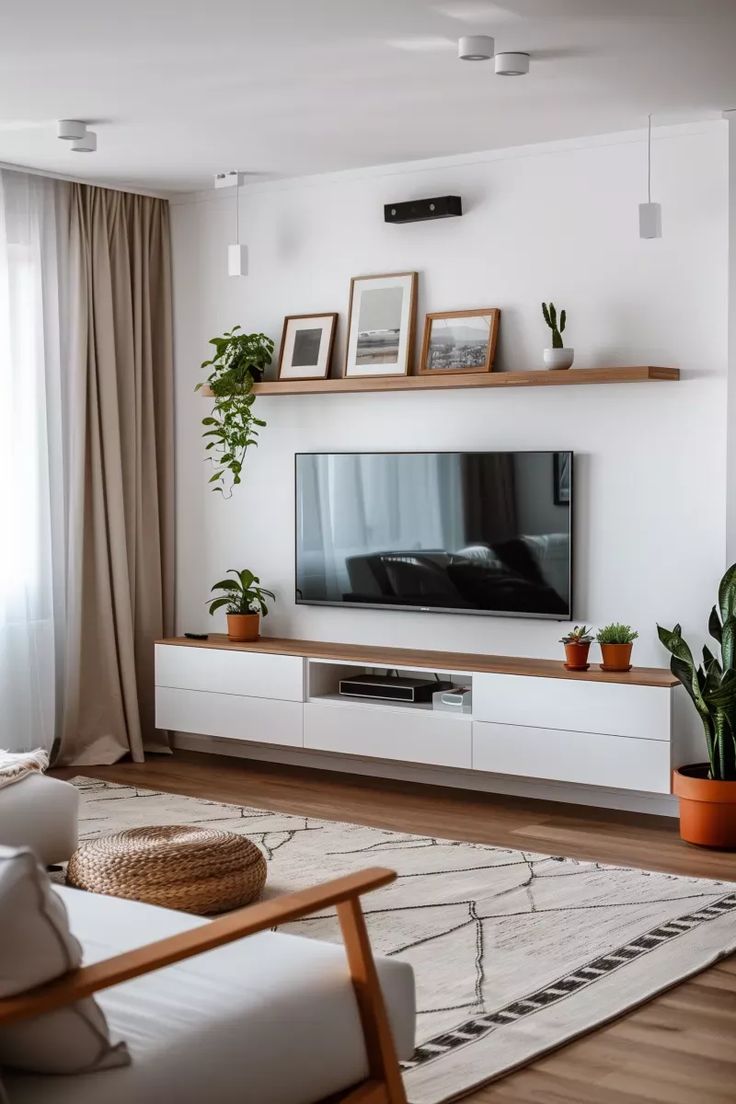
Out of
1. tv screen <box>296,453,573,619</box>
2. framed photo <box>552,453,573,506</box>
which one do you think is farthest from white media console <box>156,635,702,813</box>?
framed photo <box>552,453,573,506</box>

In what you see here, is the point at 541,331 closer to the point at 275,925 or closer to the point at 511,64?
the point at 511,64

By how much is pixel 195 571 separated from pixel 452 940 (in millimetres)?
3342

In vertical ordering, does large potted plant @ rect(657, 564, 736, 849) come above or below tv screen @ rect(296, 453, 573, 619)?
below

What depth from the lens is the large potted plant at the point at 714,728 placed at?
4680mm

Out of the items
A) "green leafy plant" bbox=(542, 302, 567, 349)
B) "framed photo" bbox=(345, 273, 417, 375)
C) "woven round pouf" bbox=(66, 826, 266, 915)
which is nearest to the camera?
"woven round pouf" bbox=(66, 826, 266, 915)

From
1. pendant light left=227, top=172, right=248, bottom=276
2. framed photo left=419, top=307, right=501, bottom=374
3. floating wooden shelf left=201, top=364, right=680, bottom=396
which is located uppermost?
pendant light left=227, top=172, right=248, bottom=276

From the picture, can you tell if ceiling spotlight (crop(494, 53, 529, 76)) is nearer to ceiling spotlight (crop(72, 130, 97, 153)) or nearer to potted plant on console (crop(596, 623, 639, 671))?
ceiling spotlight (crop(72, 130, 97, 153))

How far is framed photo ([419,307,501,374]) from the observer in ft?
18.5

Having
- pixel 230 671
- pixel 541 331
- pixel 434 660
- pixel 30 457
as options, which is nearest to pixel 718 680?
pixel 434 660

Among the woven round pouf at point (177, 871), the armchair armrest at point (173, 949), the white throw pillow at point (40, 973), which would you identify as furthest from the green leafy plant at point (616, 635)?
the white throw pillow at point (40, 973)

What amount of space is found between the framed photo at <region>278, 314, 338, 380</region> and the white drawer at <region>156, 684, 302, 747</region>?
1491 mm

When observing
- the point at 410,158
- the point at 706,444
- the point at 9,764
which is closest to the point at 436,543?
the point at 706,444

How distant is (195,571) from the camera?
22.2ft

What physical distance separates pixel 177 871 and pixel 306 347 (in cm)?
298
